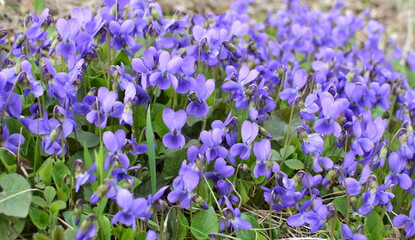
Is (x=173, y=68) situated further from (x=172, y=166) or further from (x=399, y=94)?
(x=399, y=94)

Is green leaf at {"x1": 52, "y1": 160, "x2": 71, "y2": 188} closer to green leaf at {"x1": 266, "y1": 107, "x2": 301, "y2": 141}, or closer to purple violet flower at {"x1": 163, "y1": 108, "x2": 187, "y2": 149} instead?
purple violet flower at {"x1": 163, "y1": 108, "x2": 187, "y2": 149}

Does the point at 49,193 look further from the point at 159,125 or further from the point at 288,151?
the point at 288,151

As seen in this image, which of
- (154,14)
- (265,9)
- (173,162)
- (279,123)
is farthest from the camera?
(265,9)

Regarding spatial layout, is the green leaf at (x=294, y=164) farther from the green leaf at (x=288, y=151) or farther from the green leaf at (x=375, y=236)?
the green leaf at (x=375, y=236)

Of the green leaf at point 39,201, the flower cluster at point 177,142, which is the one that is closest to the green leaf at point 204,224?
the flower cluster at point 177,142

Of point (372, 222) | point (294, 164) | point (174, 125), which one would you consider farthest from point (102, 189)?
point (372, 222)

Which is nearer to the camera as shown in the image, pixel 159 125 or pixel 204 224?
pixel 204 224

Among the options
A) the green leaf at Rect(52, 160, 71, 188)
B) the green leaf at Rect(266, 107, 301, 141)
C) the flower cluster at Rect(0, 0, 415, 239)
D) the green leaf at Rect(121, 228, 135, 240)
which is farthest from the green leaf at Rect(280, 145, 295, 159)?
the green leaf at Rect(52, 160, 71, 188)
